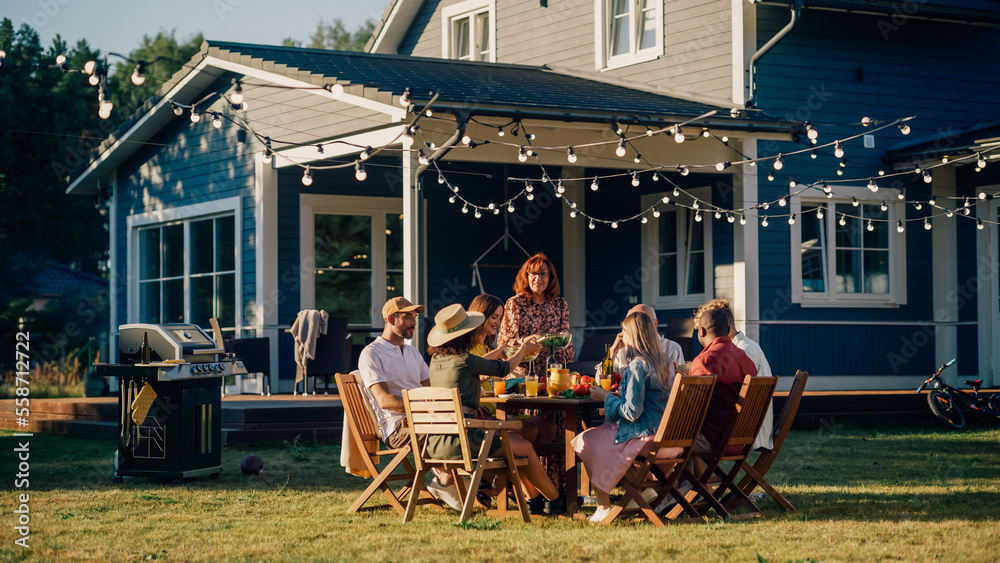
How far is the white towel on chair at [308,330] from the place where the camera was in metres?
11.8

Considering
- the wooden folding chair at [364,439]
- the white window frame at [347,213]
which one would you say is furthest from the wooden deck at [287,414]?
the wooden folding chair at [364,439]

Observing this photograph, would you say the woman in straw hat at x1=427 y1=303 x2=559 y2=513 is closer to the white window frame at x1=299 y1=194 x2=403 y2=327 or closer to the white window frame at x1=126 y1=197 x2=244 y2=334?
the white window frame at x1=299 y1=194 x2=403 y2=327

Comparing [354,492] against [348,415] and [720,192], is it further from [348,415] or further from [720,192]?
[720,192]

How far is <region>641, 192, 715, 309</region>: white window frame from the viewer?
1298 centimetres

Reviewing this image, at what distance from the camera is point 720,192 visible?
41.7 feet

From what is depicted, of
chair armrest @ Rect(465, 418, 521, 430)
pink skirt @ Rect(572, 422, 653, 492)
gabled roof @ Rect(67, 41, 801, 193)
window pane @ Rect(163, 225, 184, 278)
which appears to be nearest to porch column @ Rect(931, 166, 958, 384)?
gabled roof @ Rect(67, 41, 801, 193)

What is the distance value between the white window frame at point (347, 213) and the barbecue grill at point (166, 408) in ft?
15.8

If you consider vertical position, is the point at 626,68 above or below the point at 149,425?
above

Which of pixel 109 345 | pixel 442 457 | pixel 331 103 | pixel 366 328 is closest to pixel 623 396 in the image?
pixel 442 457

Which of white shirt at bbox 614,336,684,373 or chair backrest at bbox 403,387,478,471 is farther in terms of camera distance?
white shirt at bbox 614,336,684,373

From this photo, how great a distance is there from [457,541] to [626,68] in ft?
31.2

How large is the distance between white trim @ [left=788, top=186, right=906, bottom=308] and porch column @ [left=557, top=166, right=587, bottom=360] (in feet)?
9.70

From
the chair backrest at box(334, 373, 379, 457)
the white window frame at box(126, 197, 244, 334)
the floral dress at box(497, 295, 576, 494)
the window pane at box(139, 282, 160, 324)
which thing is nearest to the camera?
the chair backrest at box(334, 373, 379, 457)

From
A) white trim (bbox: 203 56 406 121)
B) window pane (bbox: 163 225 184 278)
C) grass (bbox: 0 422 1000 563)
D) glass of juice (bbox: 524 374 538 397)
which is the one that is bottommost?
grass (bbox: 0 422 1000 563)
